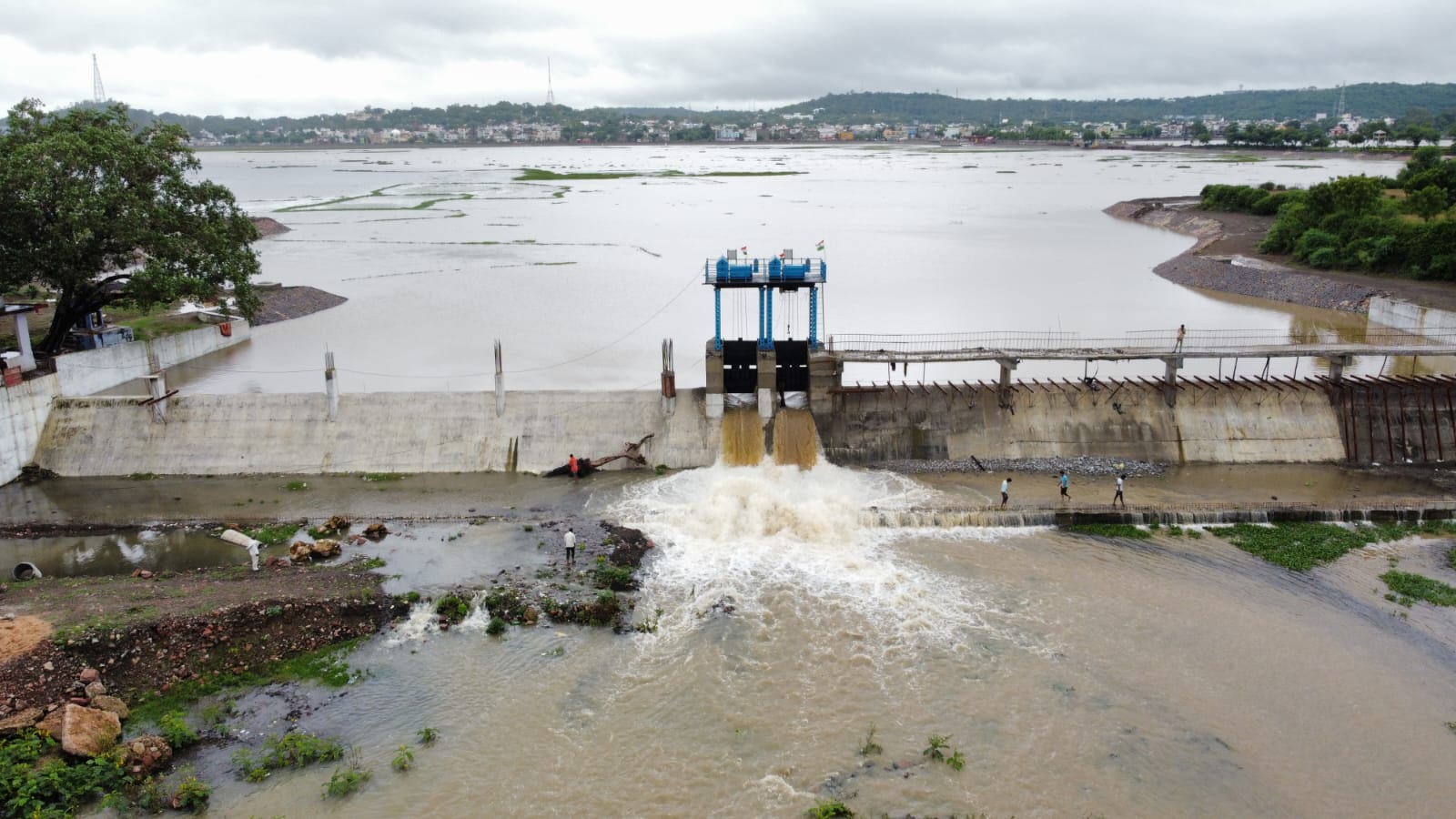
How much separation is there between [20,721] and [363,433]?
1477cm

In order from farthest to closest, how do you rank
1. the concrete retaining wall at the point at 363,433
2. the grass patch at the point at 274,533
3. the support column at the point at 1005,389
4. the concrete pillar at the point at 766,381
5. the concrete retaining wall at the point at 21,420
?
the support column at the point at 1005,389, the concrete pillar at the point at 766,381, the concrete retaining wall at the point at 363,433, the concrete retaining wall at the point at 21,420, the grass patch at the point at 274,533

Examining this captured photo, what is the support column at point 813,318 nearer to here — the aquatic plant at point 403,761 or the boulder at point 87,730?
the aquatic plant at point 403,761

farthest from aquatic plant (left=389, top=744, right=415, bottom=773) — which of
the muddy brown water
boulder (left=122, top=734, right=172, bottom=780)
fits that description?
boulder (left=122, top=734, right=172, bottom=780)

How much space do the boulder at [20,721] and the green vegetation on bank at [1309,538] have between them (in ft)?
87.8

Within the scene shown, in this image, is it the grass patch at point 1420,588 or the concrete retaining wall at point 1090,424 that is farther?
the concrete retaining wall at point 1090,424

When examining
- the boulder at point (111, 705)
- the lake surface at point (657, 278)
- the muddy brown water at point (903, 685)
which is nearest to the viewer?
the muddy brown water at point (903, 685)

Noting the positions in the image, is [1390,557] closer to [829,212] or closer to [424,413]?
[424,413]

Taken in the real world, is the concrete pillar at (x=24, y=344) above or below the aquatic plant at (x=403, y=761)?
above

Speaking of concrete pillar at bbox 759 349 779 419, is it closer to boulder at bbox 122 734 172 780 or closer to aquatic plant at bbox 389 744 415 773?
aquatic plant at bbox 389 744 415 773

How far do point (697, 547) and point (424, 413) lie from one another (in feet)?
39.3

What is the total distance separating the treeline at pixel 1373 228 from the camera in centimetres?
4944

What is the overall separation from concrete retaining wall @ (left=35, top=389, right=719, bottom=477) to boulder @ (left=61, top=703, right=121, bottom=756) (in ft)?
44.4

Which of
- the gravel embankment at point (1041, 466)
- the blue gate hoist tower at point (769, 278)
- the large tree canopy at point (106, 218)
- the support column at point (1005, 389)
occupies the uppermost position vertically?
the large tree canopy at point (106, 218)

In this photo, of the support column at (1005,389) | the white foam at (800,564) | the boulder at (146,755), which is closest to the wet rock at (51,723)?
the boulder at (146,755)
